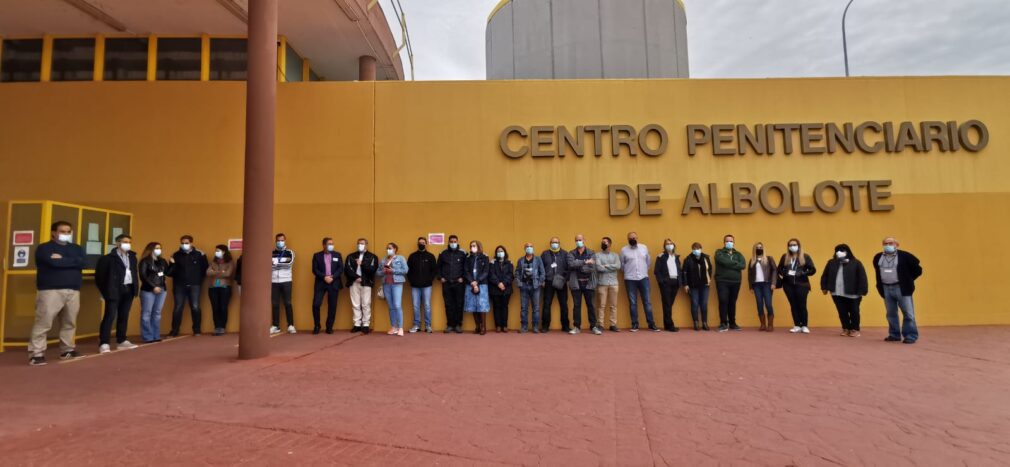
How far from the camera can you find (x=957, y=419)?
4.15 m

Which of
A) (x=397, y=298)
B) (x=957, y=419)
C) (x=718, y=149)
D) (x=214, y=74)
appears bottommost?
(x=957, y=419)

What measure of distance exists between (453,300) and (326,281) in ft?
7.82

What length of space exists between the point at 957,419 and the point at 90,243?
1212 cm

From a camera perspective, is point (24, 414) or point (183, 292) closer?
point (24, 414)

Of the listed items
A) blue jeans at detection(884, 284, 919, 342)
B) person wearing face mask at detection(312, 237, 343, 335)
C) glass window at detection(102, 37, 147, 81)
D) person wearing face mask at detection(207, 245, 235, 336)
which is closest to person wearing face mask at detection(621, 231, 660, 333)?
blue jeans at detection(884, 284, 919, 342)

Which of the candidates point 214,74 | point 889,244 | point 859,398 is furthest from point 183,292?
point 889,244

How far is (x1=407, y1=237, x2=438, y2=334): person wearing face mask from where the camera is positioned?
9.54 metres

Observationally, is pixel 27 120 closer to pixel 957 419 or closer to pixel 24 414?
pixel 24 414

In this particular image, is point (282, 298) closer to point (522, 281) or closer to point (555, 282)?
point (522, 281)

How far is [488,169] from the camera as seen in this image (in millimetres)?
10391

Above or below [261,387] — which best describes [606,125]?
above

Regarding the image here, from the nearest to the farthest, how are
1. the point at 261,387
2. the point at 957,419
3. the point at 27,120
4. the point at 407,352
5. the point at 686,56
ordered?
1. the point at 957,419
2. the point at 261,387
3. the point at 407,352
4. the point at 27,120
5. the point at 686,56

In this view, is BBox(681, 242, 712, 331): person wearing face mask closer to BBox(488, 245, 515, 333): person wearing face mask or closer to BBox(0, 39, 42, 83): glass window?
BBox(488, 245, 515, 333): person wearing face mask

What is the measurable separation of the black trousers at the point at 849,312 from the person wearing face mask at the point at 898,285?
0.50 m
